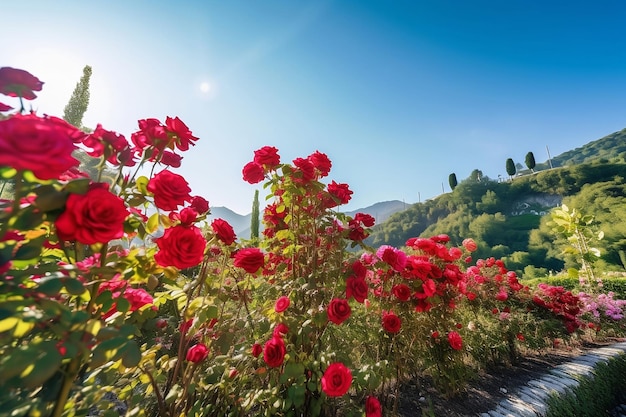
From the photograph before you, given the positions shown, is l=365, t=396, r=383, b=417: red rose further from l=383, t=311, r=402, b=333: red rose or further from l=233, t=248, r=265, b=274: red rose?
l=233, t=248, r=265, b=274: red rose

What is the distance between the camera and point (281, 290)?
5.93 feet

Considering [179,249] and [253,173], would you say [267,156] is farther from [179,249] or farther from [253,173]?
[179,249]

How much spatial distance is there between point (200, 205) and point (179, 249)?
0.40 metres

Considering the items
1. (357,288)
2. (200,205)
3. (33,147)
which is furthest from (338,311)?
(33,147)

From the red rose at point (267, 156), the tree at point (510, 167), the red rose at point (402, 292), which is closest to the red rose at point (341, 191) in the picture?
the red rose at point (267, 156)

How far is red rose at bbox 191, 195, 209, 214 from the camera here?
1173 millimetres

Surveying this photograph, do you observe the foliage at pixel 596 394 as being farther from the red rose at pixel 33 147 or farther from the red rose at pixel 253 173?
the red rose at pixel 33 147

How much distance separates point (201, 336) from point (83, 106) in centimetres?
1993

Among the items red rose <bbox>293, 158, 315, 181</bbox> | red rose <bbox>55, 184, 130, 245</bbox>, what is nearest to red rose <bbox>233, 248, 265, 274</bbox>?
red rose <bbox>293, 158, 315, 181</bbox>

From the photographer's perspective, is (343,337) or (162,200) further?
(343,337)

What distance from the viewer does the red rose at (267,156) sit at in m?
1.73

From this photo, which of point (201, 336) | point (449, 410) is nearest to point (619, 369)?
point (449, 410)

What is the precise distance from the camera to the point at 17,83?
0.69 m

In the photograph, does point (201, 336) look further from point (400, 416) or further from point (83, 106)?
point (83, 106)
